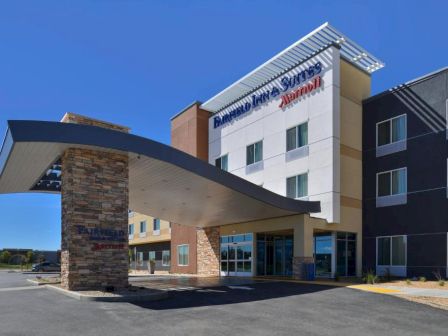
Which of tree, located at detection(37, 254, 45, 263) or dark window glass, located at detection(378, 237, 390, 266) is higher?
dark window glass, located at detection(378, 237, 390, 266)

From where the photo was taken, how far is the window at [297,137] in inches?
1053

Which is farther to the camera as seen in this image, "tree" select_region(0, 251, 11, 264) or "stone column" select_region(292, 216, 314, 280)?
"tree" select_region(0, 251, 11, 264)

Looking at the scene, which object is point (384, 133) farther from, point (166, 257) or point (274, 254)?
point (166, 257)

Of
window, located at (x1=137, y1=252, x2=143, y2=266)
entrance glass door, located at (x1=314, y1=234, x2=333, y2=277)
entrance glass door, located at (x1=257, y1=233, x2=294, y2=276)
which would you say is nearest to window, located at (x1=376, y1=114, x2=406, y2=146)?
entrance glass door, located at (x1=314, y1=234, x2=333, y2=277)

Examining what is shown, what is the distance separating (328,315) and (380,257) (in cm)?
1410

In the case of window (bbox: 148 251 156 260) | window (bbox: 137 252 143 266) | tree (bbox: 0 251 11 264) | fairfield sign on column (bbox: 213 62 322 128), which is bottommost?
tree (bbox: 0 251 11 264)


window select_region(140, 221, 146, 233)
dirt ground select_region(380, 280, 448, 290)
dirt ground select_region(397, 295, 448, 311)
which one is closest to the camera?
dirt ground select_region(397, 295, 448, 311)

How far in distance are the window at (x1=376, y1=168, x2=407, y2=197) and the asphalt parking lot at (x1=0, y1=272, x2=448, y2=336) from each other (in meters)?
9.95

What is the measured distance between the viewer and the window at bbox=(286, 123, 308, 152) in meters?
26.8

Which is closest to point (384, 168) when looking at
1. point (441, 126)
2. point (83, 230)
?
point (441, 126)

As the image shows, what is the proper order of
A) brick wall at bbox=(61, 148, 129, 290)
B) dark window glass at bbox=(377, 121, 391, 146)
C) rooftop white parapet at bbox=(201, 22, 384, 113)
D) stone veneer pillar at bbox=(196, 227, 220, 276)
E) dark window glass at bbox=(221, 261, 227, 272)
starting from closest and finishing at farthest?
brick wall at bbox=(61, 148, 129, 290), dark window glass at bbox=(377, 121, 391, 146), rooftop white parapet at bbox=(201, 22, 384, 113), dark window glass at bbox=(221, 261, 227, 272), stone veneer pillar at bbox=(196, 227, 220, 276)

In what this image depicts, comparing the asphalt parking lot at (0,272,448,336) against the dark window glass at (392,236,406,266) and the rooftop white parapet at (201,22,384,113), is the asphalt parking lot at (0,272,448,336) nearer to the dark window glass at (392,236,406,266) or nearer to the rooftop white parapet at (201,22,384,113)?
the dark window glass at (392,236,406,266)

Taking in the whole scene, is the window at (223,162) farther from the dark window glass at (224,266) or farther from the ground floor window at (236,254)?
the dark window glass at (224,266)

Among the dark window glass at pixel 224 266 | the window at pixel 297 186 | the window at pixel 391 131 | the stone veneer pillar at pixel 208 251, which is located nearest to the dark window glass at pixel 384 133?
the window at pixel 391 131
